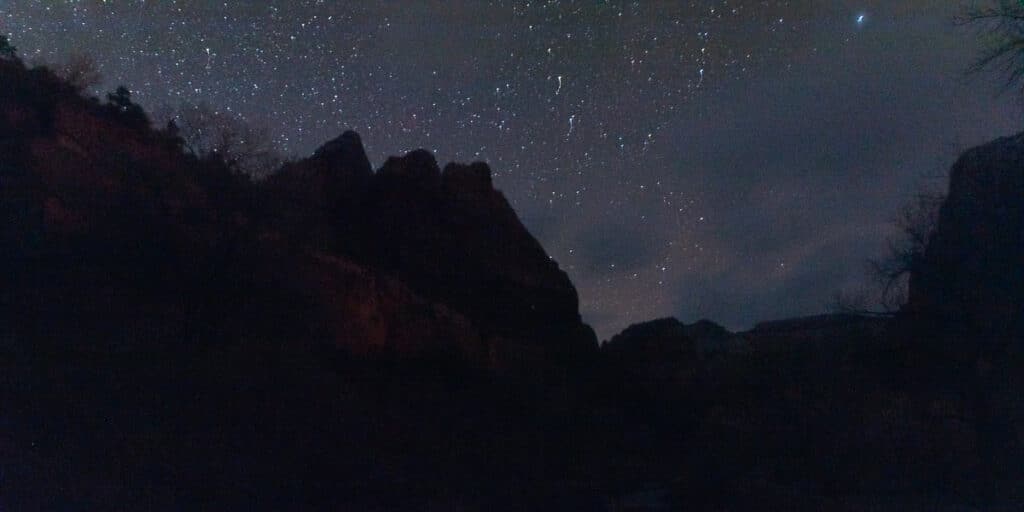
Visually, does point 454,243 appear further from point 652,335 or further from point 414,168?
point 652,335

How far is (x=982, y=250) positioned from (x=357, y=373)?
69.1 ft

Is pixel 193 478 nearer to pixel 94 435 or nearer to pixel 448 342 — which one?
pixel 94 435

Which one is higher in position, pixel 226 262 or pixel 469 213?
pixel 469 213

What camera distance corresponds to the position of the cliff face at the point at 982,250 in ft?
102

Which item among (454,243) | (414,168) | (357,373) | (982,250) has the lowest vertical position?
(357,373)

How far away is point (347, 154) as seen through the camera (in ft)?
164

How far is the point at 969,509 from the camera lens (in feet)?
73.4

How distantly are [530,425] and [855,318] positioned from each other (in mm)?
13084

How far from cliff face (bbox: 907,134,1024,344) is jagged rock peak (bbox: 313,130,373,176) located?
27.2 meters

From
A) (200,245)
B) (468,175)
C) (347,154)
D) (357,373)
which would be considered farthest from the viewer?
(468,175)

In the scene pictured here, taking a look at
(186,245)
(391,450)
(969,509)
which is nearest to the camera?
(969,509)

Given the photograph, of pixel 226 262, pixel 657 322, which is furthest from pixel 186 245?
pixel 657 322

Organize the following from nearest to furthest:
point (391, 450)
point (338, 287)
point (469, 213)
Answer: point (391, 450)
point (338, 287)
point (469, 213)

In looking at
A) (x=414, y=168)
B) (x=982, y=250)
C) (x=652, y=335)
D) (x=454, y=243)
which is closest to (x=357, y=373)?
(x=454, y=243)
